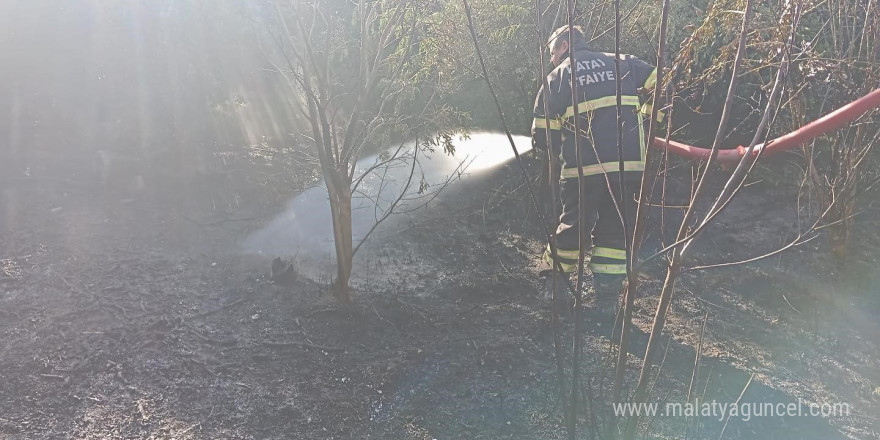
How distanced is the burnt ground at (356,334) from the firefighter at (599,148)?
36 cm

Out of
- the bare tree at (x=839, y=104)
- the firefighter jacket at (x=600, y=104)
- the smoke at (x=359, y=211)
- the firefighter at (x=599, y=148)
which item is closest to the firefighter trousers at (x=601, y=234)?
the firefighter at (x=599, y=148)

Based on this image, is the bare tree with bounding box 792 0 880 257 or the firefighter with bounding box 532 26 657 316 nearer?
the bare tree with bounding box 792 0 880 257

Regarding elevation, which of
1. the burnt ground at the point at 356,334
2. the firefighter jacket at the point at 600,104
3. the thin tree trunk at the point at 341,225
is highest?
the firefighter jacket at the point at 600,104

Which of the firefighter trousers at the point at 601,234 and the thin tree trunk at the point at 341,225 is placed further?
the firefighter trousers at the point at 601,234

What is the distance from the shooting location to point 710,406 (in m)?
2.82

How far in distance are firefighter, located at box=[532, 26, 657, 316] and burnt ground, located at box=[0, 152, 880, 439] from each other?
0.36 metres

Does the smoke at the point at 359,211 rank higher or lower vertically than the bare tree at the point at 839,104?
lower

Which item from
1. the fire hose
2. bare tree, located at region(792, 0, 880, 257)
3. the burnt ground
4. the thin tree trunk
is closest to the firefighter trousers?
the burnt ground

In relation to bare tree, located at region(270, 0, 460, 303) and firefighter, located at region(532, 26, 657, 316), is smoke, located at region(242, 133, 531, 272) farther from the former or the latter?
firefighter, located at region(532, 26, 657, 316)

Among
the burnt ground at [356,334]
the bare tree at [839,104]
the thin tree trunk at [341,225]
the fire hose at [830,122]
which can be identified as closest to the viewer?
the fire hose at [830,122]

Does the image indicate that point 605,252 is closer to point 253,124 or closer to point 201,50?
point 201,50

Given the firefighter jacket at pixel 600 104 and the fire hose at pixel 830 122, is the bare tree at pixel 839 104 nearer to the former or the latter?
the firefighter jacket at pixel 600 104

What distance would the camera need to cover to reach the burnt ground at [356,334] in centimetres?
268

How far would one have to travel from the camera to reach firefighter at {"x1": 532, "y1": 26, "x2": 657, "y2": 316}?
355 cm
